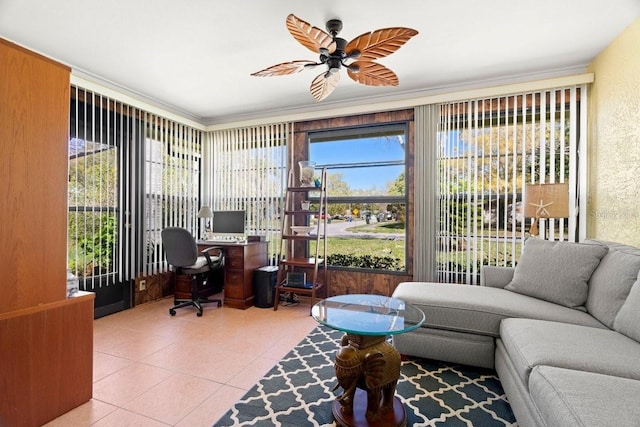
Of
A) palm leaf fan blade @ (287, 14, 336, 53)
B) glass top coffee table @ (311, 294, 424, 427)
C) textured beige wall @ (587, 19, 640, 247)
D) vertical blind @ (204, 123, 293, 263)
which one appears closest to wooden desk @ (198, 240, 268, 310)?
vertical blind @ (204, 123, 293, 263)

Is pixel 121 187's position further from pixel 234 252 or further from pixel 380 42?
pixel 380 42

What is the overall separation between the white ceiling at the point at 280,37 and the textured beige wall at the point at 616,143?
176mm

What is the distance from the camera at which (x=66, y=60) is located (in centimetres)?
282

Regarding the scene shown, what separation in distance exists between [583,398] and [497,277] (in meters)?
1.71

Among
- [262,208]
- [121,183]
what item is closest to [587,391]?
[262,208]

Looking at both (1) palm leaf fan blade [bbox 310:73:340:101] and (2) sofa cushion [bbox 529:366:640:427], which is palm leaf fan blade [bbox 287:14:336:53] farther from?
(2) sofa cushion [bbox 529:366:640:427]

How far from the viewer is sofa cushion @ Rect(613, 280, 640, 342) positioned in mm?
1568

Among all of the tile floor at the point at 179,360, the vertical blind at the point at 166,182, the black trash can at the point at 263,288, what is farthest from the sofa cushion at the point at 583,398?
the vertical blind at the point at 166,182

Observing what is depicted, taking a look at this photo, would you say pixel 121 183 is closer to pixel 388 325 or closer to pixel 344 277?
pixel 344 277

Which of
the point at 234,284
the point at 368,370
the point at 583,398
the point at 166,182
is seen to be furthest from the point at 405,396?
the point at 166,182

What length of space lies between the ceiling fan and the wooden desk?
6.75 feet

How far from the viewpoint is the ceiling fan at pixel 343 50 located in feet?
6.14

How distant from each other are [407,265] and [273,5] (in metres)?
2.91

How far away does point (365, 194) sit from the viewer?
159 inches
